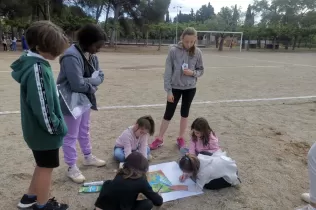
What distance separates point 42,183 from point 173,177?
1293 millimetres

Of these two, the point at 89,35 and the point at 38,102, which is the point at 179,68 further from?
the point at 38,102

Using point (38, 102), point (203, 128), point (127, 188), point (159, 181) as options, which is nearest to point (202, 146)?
point (203, 128)

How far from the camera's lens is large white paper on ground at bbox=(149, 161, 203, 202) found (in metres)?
2.68

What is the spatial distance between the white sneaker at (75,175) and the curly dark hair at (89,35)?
1208mm

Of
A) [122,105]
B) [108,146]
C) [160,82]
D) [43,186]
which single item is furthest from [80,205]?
[160,82]

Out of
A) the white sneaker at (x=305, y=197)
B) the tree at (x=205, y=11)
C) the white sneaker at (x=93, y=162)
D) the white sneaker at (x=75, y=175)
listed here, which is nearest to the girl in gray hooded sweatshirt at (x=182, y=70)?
the white sneaker at (x=93, y=162)

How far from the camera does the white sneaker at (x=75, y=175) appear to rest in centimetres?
288

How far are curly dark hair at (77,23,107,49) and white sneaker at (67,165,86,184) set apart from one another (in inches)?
47.6

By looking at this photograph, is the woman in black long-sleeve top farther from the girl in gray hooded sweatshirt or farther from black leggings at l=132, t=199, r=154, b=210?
the girl in gray hooded sweatshirt

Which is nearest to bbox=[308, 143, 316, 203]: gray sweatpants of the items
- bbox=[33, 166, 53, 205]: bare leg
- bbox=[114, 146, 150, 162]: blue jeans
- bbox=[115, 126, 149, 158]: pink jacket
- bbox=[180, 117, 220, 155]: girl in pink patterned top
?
bbox=[180, 117, 220, 155]: girl in pink patterned top

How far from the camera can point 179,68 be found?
363cm

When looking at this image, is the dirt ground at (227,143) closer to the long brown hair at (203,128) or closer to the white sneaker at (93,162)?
the white sneaker at (93,162)

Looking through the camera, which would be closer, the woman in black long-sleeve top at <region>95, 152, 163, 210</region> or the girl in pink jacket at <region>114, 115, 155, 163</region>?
the woman in black long-sleeve top at <region>95, 152, 163, 210</region>

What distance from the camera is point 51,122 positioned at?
202cm
